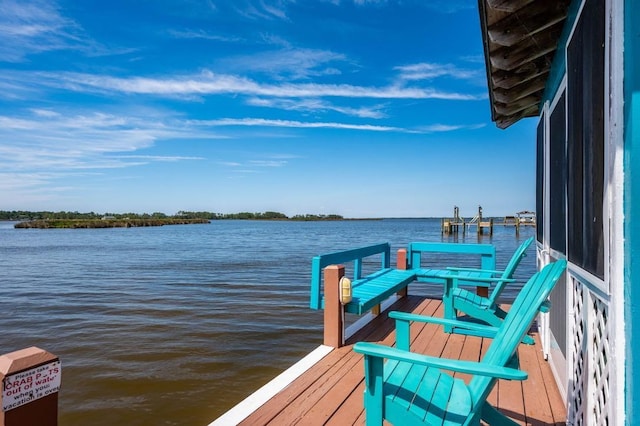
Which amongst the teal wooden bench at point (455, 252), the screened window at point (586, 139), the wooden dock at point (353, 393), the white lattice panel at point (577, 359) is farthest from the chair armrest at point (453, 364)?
the teal wooden bench at point (455, 252)

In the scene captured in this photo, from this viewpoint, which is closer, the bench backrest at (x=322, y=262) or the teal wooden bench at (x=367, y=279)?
the teal wooden bench at (x=367, y=279)

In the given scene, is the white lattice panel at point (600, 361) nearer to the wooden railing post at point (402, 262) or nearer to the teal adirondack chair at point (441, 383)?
the teal adirondack chair at point (441, 383)

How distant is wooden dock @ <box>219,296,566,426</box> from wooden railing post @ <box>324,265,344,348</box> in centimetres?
15

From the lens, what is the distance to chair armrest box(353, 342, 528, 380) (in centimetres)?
175

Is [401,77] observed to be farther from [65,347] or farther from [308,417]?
[308,417]

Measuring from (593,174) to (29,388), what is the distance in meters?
2.37

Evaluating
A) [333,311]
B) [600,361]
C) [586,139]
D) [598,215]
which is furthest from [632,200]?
[333,311]

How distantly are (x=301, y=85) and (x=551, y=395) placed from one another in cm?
1944

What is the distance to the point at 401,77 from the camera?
1752cm

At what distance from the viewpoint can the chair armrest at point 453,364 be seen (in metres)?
1.75

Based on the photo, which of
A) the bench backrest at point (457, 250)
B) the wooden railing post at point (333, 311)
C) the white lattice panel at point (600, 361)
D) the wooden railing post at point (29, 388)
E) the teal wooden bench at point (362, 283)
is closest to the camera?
the wooden railing post at point (29, 388)

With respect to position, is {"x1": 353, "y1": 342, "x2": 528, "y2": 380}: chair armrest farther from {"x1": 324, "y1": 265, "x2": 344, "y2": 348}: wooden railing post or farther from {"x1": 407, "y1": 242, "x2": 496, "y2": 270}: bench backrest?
{"x1": 407, "y1": 242, "x2": 496, "y2": 270}: bench backrest

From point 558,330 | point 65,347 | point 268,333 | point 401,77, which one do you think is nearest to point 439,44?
point 401,77

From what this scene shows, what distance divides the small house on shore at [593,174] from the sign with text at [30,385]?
6.58 ft
